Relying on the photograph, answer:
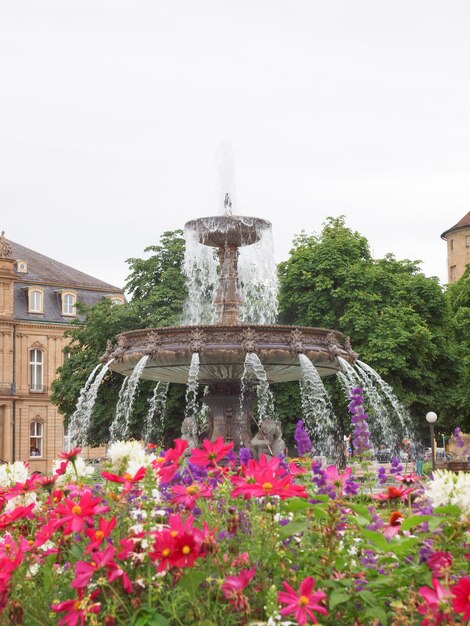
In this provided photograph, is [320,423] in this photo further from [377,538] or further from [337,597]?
[337,597]

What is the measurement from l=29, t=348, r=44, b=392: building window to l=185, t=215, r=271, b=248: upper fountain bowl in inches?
1878

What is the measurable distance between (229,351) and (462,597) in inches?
475

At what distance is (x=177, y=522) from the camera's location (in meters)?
4.15

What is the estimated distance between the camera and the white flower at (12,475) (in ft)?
19.4

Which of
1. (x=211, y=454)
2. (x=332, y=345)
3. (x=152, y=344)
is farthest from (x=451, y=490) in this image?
(x=332, y=345)

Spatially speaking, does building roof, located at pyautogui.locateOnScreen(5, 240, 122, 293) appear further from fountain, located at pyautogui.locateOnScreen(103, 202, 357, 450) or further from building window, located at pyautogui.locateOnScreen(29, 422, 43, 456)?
fountain, located at pyautogui.locateOnScreen(103, 202, 357, 450)

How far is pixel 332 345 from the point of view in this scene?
54.3 feet

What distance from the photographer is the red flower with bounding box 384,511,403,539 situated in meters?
4.51

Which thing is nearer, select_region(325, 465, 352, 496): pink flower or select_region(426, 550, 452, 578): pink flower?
select_region(426, 550, 452, 578): pink flower

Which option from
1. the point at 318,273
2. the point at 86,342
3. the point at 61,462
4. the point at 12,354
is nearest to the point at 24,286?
the point at 12,354

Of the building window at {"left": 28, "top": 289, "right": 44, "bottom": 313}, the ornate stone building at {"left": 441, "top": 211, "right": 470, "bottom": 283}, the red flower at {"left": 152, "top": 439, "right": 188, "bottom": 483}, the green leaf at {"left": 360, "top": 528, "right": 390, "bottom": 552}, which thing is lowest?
the green leaf at {"left": 360, "top": 528, "right": 390, "bottom": 552}

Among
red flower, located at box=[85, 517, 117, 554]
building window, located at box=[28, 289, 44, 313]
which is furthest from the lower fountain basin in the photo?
Answer: building window, located at box=[28, 289, 44, 313]

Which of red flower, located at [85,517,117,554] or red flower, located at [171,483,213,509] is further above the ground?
red flower, located at [171,483,213,509]

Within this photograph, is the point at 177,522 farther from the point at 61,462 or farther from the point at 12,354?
the point at 12,354
